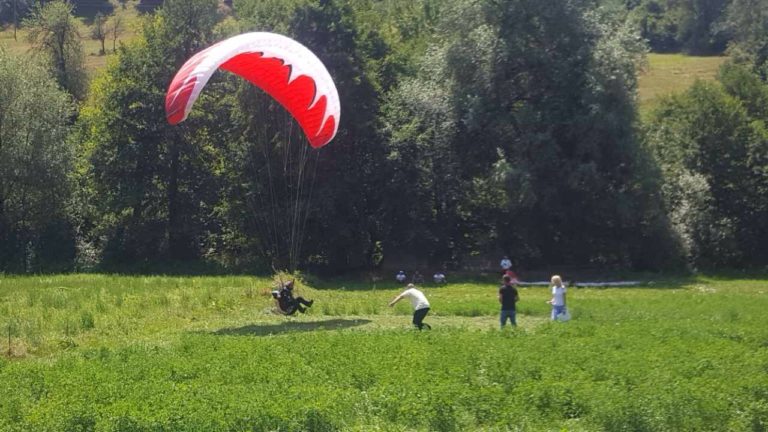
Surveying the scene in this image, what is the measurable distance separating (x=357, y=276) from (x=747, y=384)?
100ft

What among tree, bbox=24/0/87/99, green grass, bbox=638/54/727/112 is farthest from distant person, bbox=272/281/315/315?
green grass, bbox=638/54/727/112

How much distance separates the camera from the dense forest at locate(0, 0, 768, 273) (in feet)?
137

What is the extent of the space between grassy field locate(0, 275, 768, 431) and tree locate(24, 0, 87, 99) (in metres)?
51.0

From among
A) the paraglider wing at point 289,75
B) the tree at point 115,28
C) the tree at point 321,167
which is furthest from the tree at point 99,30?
the paraglider wing at point 289,75

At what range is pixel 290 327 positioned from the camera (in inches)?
884

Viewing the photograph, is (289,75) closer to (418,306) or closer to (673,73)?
(418,306)

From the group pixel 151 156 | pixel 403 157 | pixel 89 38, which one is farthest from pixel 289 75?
pixel 89 38

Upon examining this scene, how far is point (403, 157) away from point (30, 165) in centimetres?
1898

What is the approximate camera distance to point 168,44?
48.4m

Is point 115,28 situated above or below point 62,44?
above

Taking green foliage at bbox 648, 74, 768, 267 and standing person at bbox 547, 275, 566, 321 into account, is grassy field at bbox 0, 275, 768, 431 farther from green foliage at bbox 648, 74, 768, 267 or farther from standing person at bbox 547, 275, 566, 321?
green foliage at bbox 648, 74, 768, 267

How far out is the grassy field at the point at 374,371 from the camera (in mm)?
12328

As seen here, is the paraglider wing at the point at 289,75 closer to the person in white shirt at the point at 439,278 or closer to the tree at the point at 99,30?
the person in white shirt at the point at 439,278

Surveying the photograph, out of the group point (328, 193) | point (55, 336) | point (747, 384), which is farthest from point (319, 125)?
point (328, 193)
